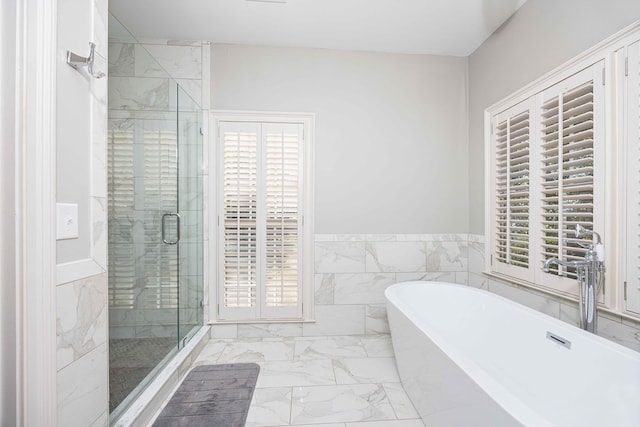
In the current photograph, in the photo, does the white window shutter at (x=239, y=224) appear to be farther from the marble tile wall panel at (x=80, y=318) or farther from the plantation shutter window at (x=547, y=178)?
the plantation shutter window at (x=547, y=178)

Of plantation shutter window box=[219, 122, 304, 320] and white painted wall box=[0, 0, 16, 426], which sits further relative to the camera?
plantation shutter window box=[219, 122, 304, 320]

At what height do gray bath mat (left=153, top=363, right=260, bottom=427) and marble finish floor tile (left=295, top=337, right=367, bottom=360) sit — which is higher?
gray bath mat (left=153, top=363, right=260, bottom=427)

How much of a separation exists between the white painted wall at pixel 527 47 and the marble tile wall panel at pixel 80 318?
2714mm

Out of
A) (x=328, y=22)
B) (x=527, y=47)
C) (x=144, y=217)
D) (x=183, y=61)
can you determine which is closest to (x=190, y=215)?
(x=144, y=217)

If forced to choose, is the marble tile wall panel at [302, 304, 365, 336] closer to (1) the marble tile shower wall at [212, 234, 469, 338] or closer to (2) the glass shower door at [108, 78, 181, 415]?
(1) the marble tile shower wall at [212, 234, 469, 338]

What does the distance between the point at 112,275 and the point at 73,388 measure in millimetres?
674

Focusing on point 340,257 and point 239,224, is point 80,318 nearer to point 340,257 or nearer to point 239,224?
point 239,224

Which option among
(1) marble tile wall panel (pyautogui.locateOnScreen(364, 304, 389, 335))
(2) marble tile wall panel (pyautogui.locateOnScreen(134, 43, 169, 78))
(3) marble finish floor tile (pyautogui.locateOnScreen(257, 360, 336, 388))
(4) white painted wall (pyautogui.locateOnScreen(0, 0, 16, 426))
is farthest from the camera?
(1) marble tile wall panel (pyautogui.locateOnScreen(364, 304, 389, 335))

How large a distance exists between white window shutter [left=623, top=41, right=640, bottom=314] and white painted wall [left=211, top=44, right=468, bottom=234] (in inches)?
54.6

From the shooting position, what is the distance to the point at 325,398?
5.79ft

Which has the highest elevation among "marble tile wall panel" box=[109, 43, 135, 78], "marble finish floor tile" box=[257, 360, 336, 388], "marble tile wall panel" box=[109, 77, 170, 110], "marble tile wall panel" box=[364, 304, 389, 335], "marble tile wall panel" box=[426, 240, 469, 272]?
"marble tile wall panel" box=[109, 43, 135, 78]

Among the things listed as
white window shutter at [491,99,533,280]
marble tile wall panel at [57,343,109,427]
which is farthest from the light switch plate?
white window shutter at [491,99,533,280]

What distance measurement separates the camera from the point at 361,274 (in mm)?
2674

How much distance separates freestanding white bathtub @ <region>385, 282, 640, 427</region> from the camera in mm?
1006
